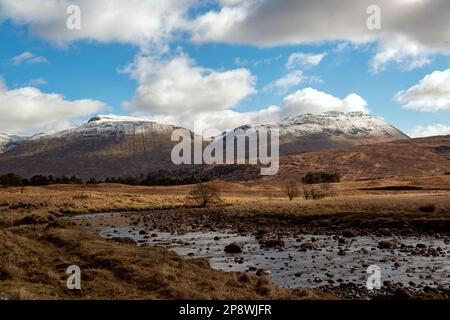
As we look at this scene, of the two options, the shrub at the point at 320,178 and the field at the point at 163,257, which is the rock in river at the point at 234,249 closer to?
the field at the point at 163,257

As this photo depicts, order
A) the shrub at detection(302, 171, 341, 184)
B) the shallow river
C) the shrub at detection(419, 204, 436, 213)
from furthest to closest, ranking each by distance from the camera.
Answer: the shrub at detection(302, 171, 341, 184) → the shrub at detection(419, 204, 436, 213) → the shallow river

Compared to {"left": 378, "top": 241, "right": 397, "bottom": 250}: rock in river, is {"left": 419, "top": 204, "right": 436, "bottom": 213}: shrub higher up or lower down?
higher up

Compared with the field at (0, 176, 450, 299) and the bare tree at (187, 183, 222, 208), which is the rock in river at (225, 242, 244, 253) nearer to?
the field at (0, 176, 450, 299)

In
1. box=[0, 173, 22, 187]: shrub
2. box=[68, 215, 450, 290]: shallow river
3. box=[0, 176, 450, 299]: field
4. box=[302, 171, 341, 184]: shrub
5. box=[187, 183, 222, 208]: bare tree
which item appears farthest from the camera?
box=[302, 171, 341, 184]: shrub

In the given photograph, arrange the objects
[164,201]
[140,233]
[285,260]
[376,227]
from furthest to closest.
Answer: [164,201] → [140,233] → [376,227] → [285,260]

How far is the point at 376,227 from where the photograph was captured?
154 feet

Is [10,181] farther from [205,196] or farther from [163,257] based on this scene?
[163,257]

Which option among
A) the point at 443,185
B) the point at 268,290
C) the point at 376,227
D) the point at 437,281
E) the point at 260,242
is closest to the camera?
the point at 268,290

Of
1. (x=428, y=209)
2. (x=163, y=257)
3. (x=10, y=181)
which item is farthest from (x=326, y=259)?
(x=10, y=181)

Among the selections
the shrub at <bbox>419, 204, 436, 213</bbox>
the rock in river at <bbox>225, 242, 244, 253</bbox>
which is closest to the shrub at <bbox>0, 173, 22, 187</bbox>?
the rock in river at <bbox>225, 242, 244, 253</bbox>
